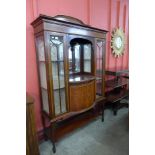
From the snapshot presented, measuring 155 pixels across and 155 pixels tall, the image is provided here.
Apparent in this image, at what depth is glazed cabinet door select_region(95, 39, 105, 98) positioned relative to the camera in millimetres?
2564

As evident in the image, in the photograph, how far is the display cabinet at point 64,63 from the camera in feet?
5.72

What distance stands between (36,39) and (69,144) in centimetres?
173

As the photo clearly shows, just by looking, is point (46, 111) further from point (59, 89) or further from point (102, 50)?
point (102, 50)

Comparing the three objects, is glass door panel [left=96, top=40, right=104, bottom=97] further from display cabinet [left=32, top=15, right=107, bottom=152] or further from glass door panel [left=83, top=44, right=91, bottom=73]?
glass door panel [left=83, top=44, right=91, bottom=73]

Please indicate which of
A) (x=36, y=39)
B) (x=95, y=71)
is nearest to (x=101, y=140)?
(x=95, y=71)

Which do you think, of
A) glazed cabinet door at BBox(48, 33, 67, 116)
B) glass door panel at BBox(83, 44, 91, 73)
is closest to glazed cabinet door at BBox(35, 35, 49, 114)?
glazed cabinet door at BBox(48, 33, 67, 116)

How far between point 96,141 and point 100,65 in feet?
4.60

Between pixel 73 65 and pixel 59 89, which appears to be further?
pixel 73 65

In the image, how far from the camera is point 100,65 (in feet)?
8.74

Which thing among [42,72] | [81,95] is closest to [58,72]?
[42,72]

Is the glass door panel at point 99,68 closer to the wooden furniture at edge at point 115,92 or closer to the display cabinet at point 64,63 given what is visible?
the display cabinet at point 64,63
